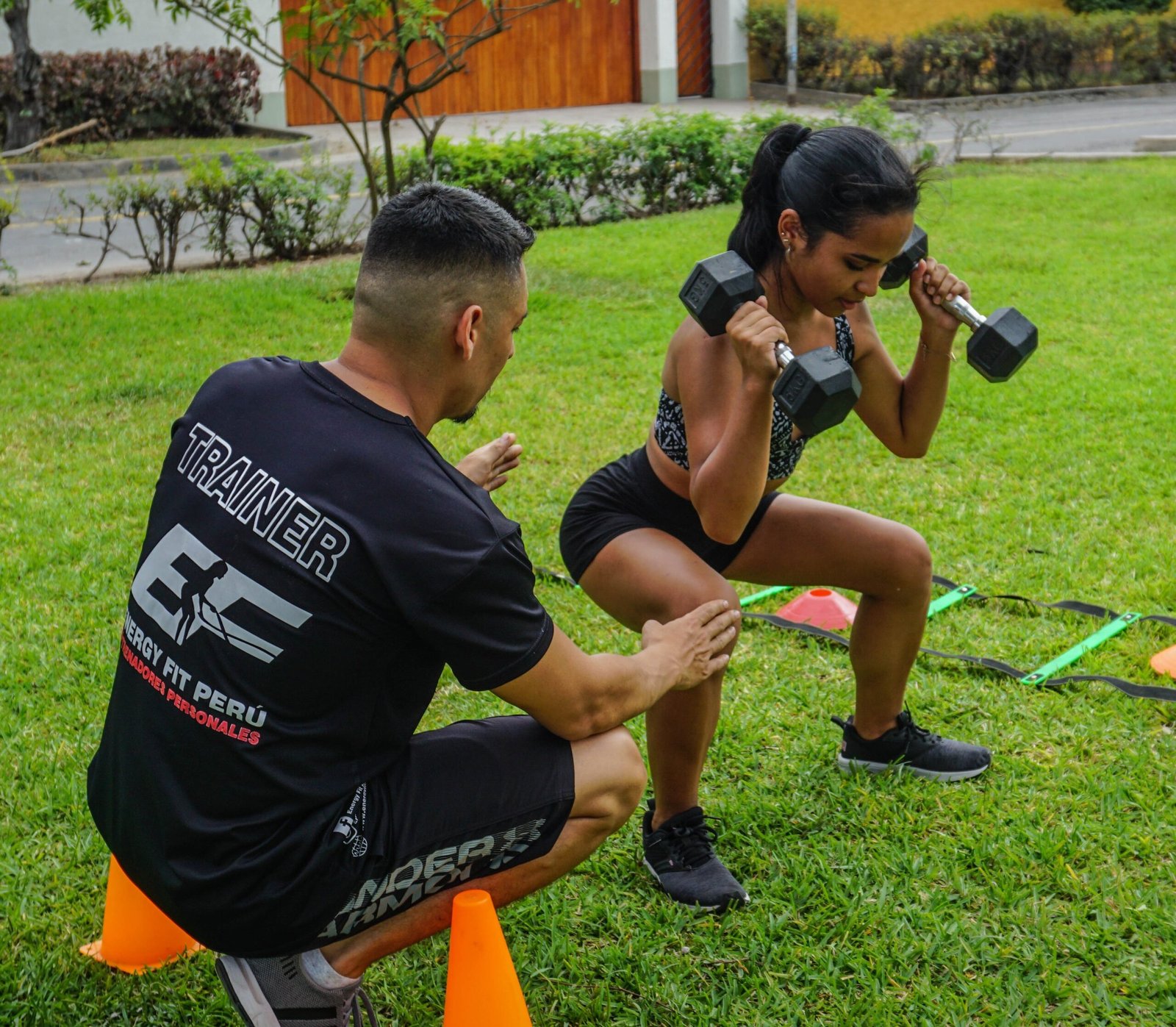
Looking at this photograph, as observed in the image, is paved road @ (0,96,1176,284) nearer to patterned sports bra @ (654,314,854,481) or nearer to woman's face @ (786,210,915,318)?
patterned sports bra @ (654,314,854,481)

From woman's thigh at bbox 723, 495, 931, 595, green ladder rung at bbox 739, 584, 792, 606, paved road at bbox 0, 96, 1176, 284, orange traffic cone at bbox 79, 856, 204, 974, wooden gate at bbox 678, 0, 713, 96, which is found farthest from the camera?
wooden gate at bbox 678, 0, 713, 96

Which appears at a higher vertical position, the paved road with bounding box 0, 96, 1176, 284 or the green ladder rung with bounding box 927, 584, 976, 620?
the paved road with bounding box 0, 96, 1176, 284

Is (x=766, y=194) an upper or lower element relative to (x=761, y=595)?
upper

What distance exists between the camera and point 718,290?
2783mm

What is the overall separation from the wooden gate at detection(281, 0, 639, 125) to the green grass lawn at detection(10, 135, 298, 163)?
3231 millimetres

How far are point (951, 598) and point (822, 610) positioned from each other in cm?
44

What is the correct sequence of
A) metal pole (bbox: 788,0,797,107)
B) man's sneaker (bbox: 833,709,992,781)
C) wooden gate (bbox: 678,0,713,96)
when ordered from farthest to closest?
1. wooden gate (bbox: 678,0,713,96)
2. metal pole (bbox: 788,0,797,107)
3. man's sneaker (bbox: 833,709,992,781)

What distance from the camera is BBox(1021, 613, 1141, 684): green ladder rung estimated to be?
155 inches

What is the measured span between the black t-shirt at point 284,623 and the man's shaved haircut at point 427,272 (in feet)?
0.51

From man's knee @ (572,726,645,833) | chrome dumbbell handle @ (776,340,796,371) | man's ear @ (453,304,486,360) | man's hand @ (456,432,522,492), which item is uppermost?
man's ear @ (453,304,486,360)

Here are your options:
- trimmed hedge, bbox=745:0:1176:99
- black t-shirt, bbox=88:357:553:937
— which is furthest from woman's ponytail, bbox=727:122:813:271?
trimmed hedge, bbox=745:0:1176:99

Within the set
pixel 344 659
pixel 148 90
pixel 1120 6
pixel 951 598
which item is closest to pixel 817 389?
pixel 344 659

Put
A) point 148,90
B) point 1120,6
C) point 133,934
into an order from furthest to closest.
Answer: point 1120,6 → point 148,90 → point 133,934

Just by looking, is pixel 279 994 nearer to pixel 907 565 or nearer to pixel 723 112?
pixel 907 565
